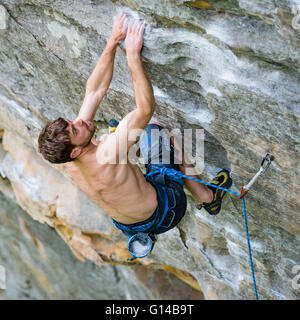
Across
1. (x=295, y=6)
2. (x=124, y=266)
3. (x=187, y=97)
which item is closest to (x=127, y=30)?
(x=187, y=97)

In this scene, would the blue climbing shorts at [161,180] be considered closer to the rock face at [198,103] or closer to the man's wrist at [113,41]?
the rock face at [198,103]

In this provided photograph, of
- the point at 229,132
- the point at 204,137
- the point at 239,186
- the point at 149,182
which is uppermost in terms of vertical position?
the point at 229,132

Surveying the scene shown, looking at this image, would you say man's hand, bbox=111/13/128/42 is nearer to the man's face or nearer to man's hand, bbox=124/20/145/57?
man's hand, bbox=124/20/145/57

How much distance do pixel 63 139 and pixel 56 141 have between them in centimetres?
5

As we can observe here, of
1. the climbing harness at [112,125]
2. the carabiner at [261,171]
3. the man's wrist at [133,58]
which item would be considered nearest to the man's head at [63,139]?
the man's wrist at [133,58]

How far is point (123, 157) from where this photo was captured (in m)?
3.28

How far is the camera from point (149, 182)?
3.71 meters

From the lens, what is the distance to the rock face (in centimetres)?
284

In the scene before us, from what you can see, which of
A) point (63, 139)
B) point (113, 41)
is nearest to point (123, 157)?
point (63, 139)

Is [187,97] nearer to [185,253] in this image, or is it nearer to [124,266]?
[185,253]

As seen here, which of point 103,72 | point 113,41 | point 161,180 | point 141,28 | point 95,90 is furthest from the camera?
point 161,180

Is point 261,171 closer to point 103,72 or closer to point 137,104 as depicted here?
point 137,104
